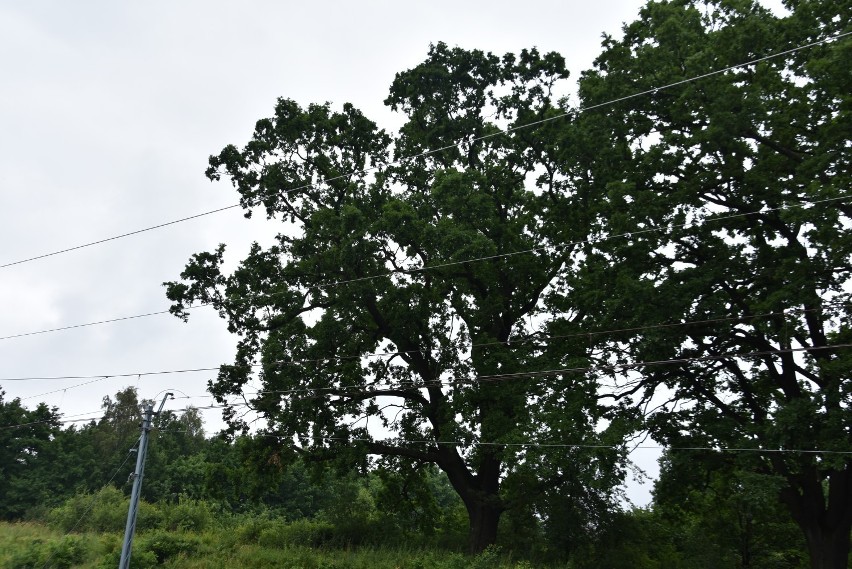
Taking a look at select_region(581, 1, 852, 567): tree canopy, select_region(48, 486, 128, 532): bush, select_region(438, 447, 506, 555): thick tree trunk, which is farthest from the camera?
select_region(48, 486, 128, 532): bush

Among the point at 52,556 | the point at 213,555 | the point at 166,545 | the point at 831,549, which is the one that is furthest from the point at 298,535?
the point at 831,549

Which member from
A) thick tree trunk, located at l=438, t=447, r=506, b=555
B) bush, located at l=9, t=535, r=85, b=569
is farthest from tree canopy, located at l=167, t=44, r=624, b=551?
bush, located at l=9, t=535, r=85, b=569

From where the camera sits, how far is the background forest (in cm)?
1614

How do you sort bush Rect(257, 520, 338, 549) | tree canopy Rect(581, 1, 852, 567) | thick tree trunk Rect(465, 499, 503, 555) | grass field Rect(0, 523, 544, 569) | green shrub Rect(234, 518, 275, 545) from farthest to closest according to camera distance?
green shrub Rect(234, 518, 275, 545)
bush Rect(257, 520, 338, 549)
thick tree trunk Rect(465, 499, 503, 555)
grass field Rect(0, 523, 544, 569)
tree canopy Rect(581, 1, 852, 567)

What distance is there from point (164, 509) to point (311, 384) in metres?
13.6

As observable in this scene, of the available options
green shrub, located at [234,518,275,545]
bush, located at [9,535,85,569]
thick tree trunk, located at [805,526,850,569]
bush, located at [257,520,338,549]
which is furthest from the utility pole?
thick tree trunk, located at [805,526,850,569]

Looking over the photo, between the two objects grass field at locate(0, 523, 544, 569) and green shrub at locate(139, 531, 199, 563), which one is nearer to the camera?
grass field at locate(0, 523, 544, 569)

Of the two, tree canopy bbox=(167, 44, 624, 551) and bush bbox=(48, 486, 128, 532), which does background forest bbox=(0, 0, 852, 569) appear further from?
bush bbox=(48, 486, 128, 532)

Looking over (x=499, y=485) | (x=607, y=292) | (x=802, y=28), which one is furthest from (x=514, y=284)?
(x=802, y=28)

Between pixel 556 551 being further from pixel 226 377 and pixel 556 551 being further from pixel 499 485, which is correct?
pixel 226 377

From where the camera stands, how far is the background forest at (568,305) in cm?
1614

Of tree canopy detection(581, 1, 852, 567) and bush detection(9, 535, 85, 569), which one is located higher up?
tree canopy detection(581, 1, 852, 567)

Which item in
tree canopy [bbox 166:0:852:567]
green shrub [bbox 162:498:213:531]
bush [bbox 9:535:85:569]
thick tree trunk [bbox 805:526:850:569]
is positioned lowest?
bush [bbox 9:535:85:569]

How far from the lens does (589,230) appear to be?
69.1 feet
